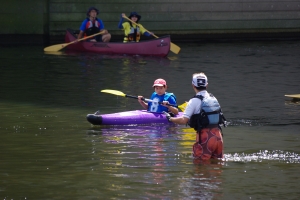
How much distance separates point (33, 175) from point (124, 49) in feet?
52.8

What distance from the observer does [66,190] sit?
9.45m

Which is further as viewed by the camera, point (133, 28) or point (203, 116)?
point (133, 28)

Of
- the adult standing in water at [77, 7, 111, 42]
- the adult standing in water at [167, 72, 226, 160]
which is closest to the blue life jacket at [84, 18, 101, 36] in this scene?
the adult standing in water at [77, 7, 111, 42]

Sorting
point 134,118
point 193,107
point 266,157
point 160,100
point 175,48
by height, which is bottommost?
point 266,157

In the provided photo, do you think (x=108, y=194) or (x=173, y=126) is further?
(x=173, y=126)

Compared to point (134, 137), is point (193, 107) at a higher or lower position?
higher

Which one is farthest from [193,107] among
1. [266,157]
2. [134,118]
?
[134,118]

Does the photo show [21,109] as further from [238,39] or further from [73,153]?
[238,39]

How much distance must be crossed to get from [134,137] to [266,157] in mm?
2556

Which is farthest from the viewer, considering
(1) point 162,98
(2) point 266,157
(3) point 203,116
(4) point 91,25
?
(4) point 91,25

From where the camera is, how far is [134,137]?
42.7ft

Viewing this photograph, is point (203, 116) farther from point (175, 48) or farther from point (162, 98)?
point (175, 48)

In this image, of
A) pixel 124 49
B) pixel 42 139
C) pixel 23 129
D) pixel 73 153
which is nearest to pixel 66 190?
pixel 73 153

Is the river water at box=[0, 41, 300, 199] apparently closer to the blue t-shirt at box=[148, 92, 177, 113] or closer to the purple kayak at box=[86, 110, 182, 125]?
the purple kayak at box=[86, 110, 182, 125]
